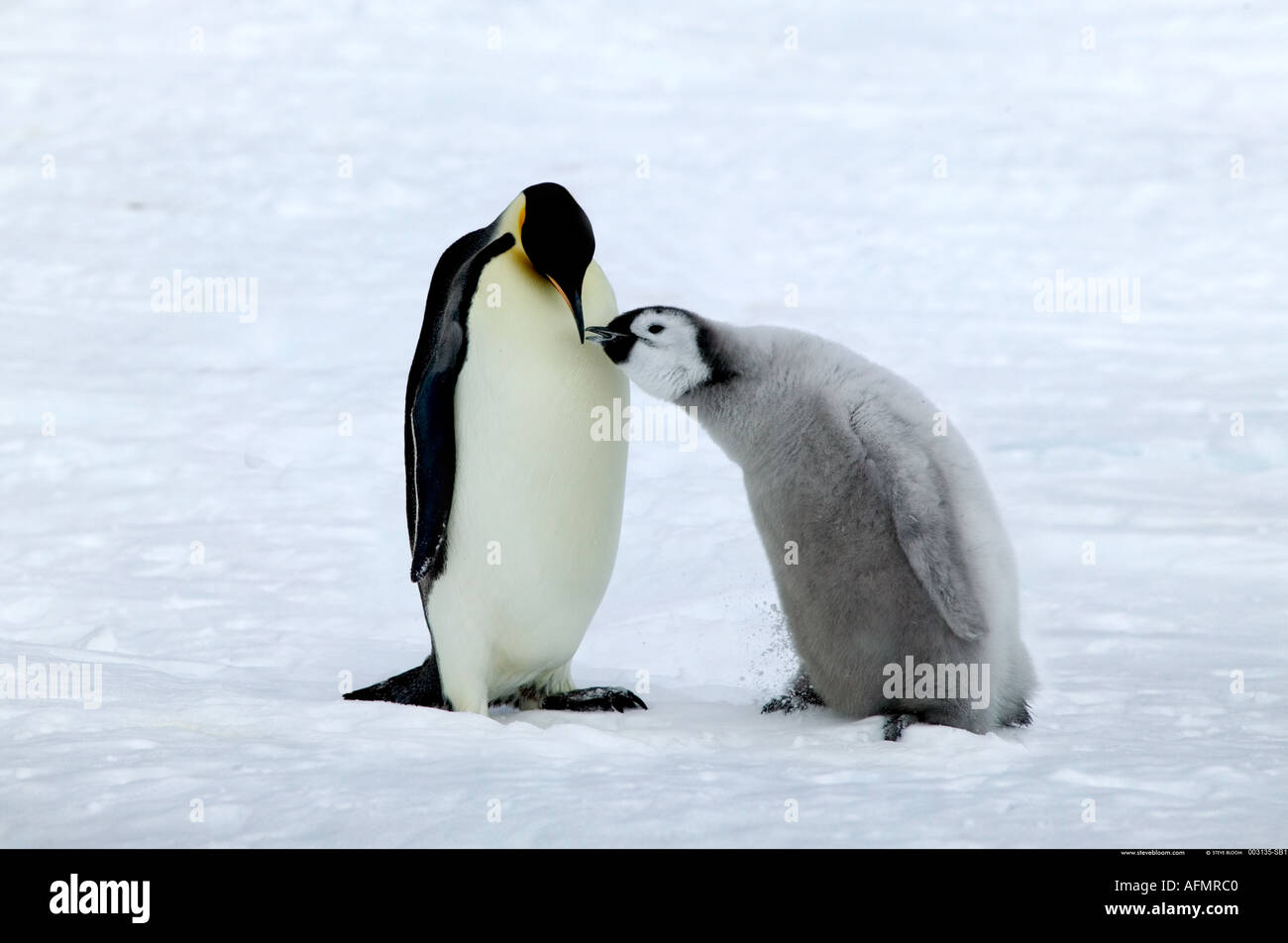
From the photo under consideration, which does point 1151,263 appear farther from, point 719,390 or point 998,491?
point 719,390

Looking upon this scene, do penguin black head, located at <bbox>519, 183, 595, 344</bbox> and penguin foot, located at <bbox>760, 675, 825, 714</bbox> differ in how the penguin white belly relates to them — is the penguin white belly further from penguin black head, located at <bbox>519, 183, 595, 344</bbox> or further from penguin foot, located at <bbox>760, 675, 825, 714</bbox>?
penguin foot, located at <bbox>760, 675, 825, 714</bbox>

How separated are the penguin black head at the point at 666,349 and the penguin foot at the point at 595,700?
67 centimetres

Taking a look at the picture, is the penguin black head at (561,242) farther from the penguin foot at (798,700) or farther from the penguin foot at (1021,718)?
the penguin foot at (1021,718)

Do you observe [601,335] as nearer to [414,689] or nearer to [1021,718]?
[414,689]

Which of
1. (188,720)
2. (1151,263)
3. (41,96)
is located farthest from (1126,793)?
(41,96)

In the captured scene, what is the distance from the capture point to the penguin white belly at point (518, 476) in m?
2.88

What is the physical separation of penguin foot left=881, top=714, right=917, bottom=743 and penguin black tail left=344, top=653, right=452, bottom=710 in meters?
0.88

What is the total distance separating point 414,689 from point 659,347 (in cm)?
89

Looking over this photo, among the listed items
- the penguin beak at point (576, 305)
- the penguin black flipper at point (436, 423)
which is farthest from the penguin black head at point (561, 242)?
the penguin black flipper at point (436, 423)

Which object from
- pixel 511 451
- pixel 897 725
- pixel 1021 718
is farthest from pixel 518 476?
pixel 1021 718

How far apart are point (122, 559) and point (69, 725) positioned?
263 centimetres

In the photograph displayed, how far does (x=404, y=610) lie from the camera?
15.5ft

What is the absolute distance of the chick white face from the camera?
282 cm

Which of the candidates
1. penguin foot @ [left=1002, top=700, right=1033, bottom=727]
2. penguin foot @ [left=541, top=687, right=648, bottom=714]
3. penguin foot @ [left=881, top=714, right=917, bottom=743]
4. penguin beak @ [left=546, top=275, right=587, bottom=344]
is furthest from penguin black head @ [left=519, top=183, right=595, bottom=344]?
penguin foot @ [left=1002, top=700, right=1033, bottom=727]
